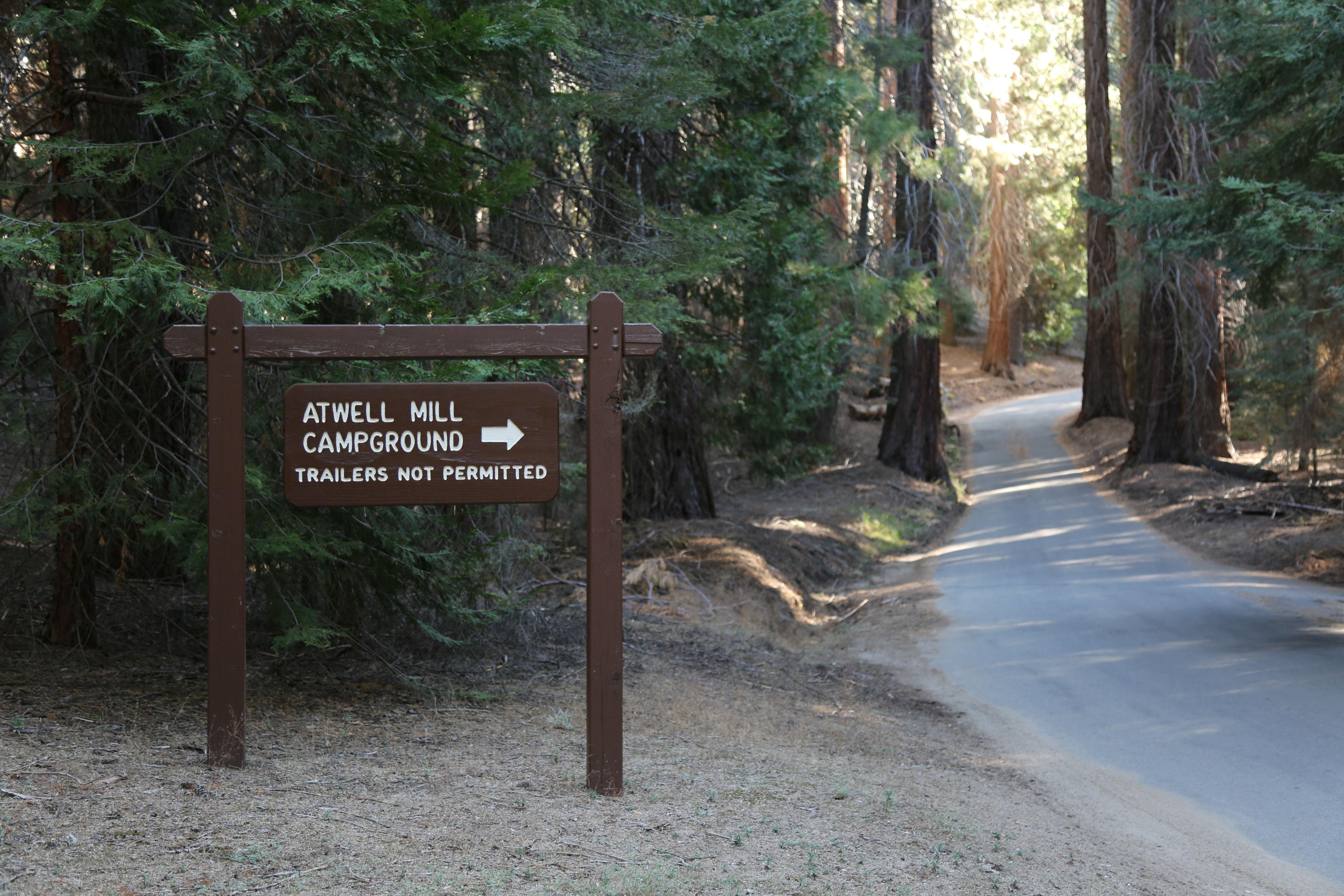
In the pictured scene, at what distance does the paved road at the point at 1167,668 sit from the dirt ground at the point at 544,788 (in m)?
0.48

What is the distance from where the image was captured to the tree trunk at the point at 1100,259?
1107 inches

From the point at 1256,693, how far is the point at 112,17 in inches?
383

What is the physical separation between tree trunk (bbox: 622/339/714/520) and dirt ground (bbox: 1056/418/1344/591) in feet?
26.5

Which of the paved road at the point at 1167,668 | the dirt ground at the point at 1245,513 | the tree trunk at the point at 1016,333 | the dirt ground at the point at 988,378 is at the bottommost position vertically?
the paved road at the point at 1167,668

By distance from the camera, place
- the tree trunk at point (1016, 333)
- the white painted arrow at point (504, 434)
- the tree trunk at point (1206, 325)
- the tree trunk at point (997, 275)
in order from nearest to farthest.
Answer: the white painted arrow at point (504, 434), the tree trunk at point (1206, 325), the tree trunk at point (997, 275), the tree trunk at point (1016, 333)

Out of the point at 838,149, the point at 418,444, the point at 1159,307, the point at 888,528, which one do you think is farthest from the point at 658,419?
the point at 1159,307

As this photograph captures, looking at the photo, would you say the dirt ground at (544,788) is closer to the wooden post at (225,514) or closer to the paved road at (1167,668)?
the wooden post at (225,514)

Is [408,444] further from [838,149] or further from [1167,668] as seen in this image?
[838,149]

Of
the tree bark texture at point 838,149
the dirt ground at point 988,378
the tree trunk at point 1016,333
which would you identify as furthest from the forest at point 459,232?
the tree trunk at point 1016,333

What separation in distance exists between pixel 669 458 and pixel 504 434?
33.4 feet

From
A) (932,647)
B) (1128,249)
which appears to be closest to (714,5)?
(932,647)

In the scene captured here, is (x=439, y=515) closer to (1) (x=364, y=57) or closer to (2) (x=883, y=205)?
(1) (x=364, y=57)

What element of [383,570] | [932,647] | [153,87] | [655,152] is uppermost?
[655,152]

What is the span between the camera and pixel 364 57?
18.8 feet
